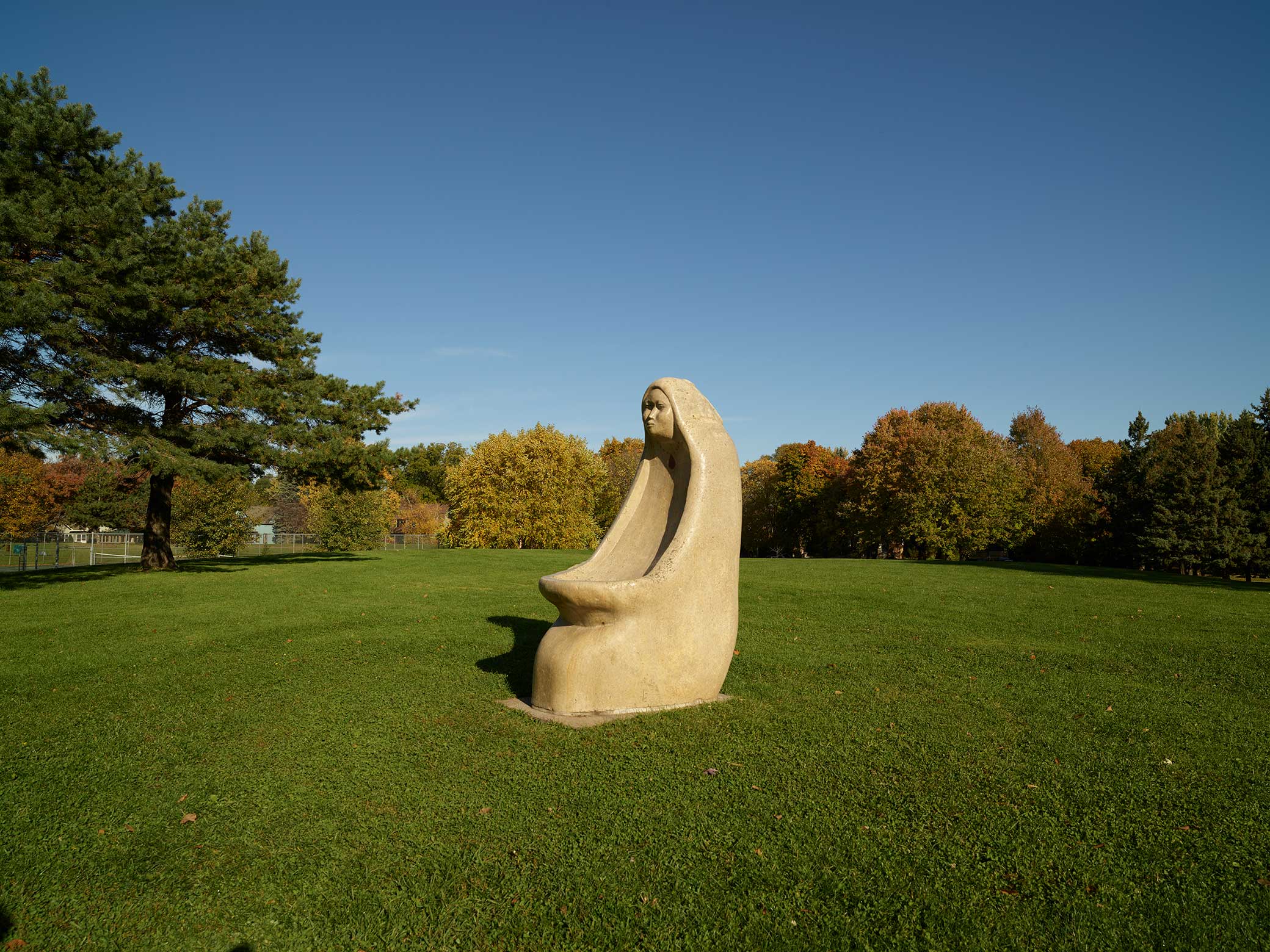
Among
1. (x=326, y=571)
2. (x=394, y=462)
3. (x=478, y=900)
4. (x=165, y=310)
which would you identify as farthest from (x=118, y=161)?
(x=478, y=900)

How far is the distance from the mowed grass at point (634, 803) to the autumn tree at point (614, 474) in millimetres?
32765

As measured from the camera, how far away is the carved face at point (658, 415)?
289 inches

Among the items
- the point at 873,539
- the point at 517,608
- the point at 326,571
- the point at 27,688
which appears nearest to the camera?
the point at 27,688

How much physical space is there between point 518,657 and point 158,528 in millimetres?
17482

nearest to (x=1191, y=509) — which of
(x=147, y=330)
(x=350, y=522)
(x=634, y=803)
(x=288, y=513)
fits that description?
(x=634, y=803)

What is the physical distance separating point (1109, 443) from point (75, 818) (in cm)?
7207

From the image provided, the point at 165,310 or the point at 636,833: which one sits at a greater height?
the point at 165,310

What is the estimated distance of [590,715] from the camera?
21.6 ft

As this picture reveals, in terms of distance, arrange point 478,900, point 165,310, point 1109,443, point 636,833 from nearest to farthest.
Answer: point 478,900, point 636,833, point 165,310, point 1109,443

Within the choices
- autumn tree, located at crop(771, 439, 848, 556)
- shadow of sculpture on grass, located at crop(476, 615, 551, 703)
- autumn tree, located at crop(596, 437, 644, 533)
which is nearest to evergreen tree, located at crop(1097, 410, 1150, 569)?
autumn tree, located at crop(771, 439, 848, 556)

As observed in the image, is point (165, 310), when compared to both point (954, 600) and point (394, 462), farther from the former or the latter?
point (954, 600)

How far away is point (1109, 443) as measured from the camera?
61375 mm

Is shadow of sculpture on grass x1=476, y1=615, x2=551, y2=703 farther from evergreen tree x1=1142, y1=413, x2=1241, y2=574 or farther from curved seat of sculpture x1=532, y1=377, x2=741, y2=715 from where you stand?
evergreen tree x1=1142, y1=413, x2=1241, y2=574

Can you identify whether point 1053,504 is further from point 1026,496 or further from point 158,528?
point 158,528
